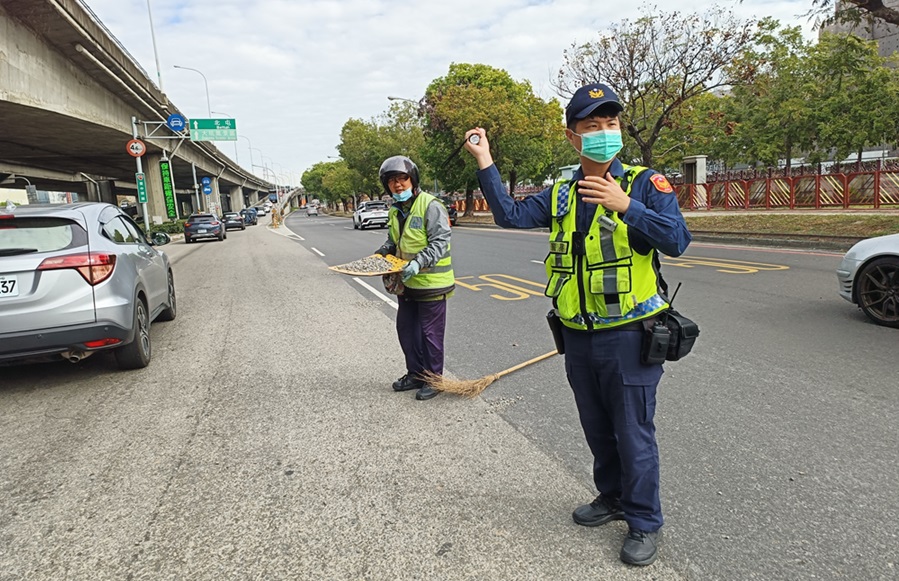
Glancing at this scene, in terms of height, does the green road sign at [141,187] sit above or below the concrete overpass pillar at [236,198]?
below

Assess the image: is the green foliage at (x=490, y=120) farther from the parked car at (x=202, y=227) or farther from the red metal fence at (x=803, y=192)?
the parked car at (x=202, y=227)

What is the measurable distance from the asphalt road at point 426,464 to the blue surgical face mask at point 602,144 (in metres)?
1.65

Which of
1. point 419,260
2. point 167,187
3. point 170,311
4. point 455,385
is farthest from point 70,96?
point 167,187

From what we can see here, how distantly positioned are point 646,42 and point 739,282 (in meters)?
13.4

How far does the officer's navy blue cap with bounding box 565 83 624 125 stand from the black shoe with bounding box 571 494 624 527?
1715mm

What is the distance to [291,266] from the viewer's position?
47.3ft

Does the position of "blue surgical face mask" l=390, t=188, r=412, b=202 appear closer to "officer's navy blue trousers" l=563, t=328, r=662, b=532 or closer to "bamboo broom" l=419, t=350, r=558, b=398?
"bamboo broom" l=419, t=350, r=558, b=398

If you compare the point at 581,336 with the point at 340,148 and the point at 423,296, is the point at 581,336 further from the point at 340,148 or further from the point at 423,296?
the point at 340,148

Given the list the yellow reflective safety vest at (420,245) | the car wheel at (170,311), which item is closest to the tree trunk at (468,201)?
the car wheel at (170,311)

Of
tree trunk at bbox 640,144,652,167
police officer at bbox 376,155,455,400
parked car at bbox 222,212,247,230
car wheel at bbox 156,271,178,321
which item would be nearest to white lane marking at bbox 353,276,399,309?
car wheel at bbox 156,271,178,321

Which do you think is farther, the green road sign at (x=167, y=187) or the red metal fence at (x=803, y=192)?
the green road sign at (x=167, y=187)

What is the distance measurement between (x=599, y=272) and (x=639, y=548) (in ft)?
3.76

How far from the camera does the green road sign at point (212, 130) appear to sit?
102ft

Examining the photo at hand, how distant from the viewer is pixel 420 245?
4.12 metres
